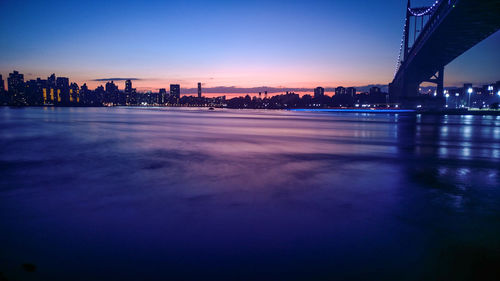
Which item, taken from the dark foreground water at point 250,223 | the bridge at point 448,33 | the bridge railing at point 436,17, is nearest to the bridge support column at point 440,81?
the bridge at point 448,33

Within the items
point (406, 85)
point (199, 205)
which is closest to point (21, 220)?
point (199, 205)

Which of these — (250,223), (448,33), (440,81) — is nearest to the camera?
(250,223)

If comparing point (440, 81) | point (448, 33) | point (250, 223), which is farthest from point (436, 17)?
point (250, 223)

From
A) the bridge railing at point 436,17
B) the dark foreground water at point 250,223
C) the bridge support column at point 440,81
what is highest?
the bridge railing at point 436,17

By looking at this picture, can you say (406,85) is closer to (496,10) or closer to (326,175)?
(496,10)

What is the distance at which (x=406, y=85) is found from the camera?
58.5 metres

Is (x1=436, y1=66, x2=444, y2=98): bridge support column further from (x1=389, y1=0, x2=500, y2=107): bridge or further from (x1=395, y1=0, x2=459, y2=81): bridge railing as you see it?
(x1=395, y1=0, x2=459, y2=81): bridge railing

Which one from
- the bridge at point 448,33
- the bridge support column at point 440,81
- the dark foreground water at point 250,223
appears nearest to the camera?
the dark foreground water at point 250,223

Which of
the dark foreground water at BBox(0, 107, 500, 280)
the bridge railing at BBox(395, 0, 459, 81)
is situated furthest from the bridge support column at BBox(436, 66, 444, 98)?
the dark foreground water at BBox(0, 107, 500, 280)

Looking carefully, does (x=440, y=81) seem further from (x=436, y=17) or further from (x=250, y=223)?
(x=250, y=223)

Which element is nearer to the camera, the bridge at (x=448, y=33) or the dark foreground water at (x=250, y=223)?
the dark foreground water at (x=250, y=223)

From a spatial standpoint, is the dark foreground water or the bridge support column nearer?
the dark foreground water

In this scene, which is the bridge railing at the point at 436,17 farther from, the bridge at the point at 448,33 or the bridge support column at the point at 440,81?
the bridge support column at the point at 440,81

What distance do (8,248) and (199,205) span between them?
2655mm
